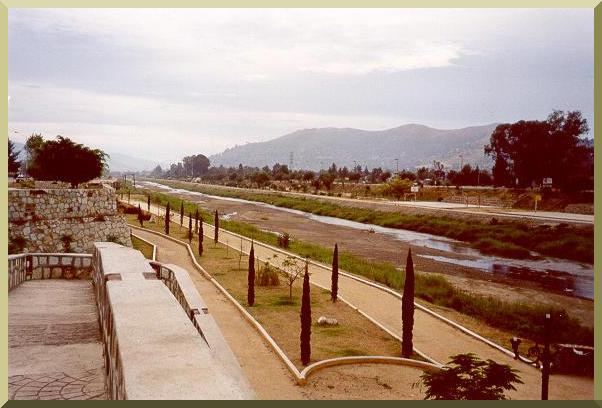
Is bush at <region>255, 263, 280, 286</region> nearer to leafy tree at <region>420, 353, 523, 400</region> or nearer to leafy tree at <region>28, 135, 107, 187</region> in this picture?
leafy tree at <region>28, 135, 107, 187</region>

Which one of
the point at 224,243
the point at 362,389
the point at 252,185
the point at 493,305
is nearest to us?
the point at 362,389

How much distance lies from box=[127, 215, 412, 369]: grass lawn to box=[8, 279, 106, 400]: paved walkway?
5641mm

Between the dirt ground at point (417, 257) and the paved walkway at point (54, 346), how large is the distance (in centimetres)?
1727

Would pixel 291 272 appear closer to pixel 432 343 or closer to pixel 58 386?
pixel 432 343

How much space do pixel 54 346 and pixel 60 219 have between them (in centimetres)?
1183

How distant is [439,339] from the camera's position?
48.3ft

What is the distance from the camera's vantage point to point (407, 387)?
11.1m

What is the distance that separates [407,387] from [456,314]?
8348 millimetres

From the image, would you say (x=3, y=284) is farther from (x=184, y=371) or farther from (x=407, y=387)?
(x=407, y=387)

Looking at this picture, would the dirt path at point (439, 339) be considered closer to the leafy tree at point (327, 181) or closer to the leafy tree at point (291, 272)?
the leafy tree at point (291, 272)

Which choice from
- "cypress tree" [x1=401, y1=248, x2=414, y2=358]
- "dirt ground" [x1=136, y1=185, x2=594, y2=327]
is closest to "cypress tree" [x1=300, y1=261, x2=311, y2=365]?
"cypress tree" [x1=401, y1=248, x2=414, y2=358]

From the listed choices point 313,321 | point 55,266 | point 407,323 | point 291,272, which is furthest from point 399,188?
point 55,266

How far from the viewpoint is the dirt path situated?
38.4 ft

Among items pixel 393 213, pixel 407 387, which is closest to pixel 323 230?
pixel 393 213
